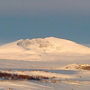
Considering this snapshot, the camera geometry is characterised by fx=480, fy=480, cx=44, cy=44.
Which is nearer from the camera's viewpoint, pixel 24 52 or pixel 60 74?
pixel 60 74

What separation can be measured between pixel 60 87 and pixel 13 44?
46549 millimetres

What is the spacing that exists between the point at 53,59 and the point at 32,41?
8.94m

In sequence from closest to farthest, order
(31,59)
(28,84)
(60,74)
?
(28,84)
(60,74)
(31,59)

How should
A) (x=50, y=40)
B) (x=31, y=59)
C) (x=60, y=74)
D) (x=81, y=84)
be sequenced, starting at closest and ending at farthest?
(x=81, y=84) < (x=60, y=74) < (x=31, y=59) < (x=50, y=40)

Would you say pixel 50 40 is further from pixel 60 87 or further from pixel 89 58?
pixel 60 87

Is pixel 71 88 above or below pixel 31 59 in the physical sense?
below

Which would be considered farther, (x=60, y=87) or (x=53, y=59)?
(x=53, y=59)

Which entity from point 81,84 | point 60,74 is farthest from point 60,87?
point 60,74

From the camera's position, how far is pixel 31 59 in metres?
60.3

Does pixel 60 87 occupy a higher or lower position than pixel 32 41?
lower

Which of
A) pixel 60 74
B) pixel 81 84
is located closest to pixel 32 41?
pixel 60 74

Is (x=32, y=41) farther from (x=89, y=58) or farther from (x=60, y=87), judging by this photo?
(x=60, y=87)

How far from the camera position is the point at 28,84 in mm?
23484

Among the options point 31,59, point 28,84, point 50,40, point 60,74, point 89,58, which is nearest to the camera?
point 28,84
